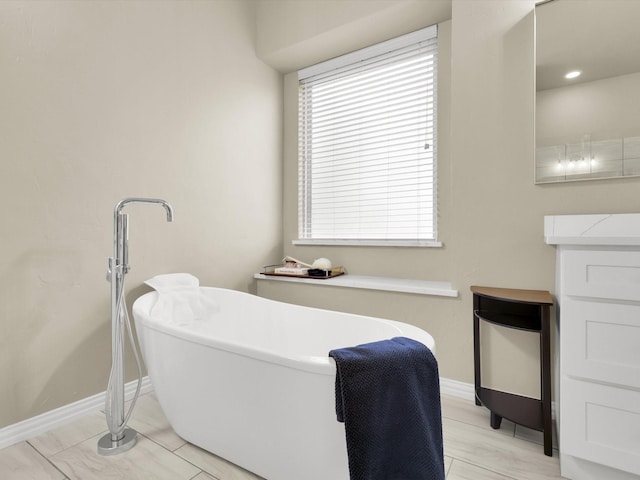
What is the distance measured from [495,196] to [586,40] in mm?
845

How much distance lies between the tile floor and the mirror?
1290 mm

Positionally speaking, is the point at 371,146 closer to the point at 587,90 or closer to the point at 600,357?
the point at 587,90

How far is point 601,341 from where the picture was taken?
1213 millimetres

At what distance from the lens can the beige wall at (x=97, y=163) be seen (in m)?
1.57

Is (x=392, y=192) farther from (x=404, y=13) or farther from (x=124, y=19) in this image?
(x=124, y=19)

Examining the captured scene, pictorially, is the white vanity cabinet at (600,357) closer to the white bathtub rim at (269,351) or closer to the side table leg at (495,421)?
the side table leg at (495,421)

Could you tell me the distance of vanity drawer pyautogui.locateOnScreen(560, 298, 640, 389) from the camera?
1158 millimetres

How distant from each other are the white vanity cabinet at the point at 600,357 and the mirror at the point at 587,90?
2.03 feet

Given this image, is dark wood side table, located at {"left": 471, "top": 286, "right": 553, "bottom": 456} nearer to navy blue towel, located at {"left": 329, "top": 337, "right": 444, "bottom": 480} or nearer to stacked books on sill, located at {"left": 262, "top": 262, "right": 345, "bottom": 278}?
navy blue towel, located at {"left": 329, "top": 337, "right": 444, "bottom": 480}

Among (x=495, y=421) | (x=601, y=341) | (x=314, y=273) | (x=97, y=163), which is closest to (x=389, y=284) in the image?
(x=314, y=273)

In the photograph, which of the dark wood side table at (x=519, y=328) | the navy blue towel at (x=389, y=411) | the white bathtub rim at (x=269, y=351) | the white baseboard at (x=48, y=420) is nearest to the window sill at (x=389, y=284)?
the dark wood side table at (x=519, y=328)

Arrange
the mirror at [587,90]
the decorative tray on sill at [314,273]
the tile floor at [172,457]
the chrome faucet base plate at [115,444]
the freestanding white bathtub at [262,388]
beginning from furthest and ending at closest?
1. the decorative tray on sill at [314,273]
2. the mirror at [587,90]
3. the chrome faucet base plate at [115,444]
4. the tile floor at [172,457]
5. the freestanding white bathtub at [262,388]

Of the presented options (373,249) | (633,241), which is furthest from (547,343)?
(373,249)

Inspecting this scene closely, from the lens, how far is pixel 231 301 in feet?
6.86
